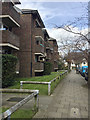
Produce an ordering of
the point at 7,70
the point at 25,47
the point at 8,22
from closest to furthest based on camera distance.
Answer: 1. the point at 7,70
2. the point at 8,22
3. the point at 25,47

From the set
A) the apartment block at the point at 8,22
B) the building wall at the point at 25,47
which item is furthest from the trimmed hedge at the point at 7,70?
the building wall at the point at 25,47

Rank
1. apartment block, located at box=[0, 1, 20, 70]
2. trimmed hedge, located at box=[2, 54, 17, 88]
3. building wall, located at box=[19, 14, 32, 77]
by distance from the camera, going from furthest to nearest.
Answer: building wall, located at box=[19, 14, 32, 77]
apartment block, located at box=[0, 1, 20, 70]
trimmed hedge, located at box=[2, 54, 17, 88]

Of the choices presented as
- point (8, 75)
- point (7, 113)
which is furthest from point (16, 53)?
point (7, 113)

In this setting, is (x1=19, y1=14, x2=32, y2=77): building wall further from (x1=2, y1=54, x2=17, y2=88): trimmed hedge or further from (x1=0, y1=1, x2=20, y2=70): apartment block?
(x1=2, y1=54, x2=17, y2=88): trimmed hedge

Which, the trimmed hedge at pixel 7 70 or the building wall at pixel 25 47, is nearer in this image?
the trimmed hedge at pixel 7 70

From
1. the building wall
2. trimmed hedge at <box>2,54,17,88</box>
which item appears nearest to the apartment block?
trimmed hedge at <box>2,54,17,88</box>

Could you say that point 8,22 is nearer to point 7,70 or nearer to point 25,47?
point 25,47

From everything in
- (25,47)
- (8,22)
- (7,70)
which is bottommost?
(7,70)

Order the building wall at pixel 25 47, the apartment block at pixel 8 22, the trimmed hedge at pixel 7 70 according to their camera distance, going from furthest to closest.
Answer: the building wall at pixel 25 47, the apartment block at pixel 8 22, the trimmed hedge at pixel 7 70

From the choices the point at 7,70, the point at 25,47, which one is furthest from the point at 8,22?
the point at 7,70

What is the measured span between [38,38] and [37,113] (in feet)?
54.3

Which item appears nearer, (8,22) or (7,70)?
(7,70)

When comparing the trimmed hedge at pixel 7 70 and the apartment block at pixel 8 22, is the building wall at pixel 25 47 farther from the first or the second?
the trimmed hedge at pixel 7 70

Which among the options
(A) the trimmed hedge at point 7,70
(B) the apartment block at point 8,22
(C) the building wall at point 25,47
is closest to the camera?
(A) the trimmed hedge at point 7,70
